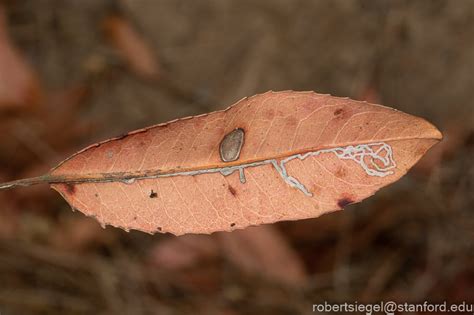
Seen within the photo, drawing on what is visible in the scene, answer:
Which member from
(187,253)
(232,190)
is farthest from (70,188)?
(187,253)

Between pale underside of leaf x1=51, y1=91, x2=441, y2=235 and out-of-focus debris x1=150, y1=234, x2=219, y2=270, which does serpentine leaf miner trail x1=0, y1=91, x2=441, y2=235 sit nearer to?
pale underside of leaf x1=51, y1=91, x2=441, y2=235

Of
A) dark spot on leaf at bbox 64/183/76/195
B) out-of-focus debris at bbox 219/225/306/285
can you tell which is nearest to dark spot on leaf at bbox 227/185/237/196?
dark spot on leaf at bbox 64/183/76/195

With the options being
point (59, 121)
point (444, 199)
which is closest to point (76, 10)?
point (59, 121)

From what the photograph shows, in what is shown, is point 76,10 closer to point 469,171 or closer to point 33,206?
point 33,206

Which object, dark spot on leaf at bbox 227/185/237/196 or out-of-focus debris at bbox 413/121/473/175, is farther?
out-of-focus debris at bbox 413/121/473/175

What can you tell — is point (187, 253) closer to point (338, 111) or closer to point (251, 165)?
point (251, 165)
